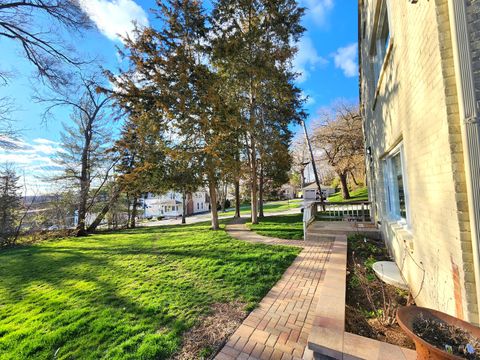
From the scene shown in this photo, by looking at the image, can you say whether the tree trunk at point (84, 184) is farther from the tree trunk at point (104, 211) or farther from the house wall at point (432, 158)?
the house wall at point (432, 158)

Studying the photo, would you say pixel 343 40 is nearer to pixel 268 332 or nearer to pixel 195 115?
pixel 195 115

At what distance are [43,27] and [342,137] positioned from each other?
21.1m

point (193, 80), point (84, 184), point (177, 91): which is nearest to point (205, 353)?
point (177, 91)

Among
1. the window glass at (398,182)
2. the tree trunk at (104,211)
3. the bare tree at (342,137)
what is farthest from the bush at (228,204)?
the window glass at (398,182)

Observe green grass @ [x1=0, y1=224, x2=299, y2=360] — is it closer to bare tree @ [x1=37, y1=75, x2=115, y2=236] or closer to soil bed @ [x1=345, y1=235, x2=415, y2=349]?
soil bed @ [x1=345, y1=235, x2=415, y2=349]

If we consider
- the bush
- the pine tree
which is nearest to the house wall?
the pine tree

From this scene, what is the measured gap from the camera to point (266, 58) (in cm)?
1053

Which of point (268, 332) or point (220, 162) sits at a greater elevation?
point (220, 162)

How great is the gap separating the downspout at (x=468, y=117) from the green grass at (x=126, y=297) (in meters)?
3.07

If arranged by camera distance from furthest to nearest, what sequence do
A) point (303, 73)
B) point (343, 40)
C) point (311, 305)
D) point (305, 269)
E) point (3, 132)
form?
point (303, 73)
point (343, 40)
point (3, 132)
point (305, 269)
point (311, 305)

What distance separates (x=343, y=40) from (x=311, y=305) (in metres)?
13.9

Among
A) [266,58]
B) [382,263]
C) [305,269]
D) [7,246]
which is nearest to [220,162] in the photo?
[266,58]

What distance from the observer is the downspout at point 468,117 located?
1.62 metres

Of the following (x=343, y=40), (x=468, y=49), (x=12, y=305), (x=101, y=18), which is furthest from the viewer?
(x=343, y=40)
